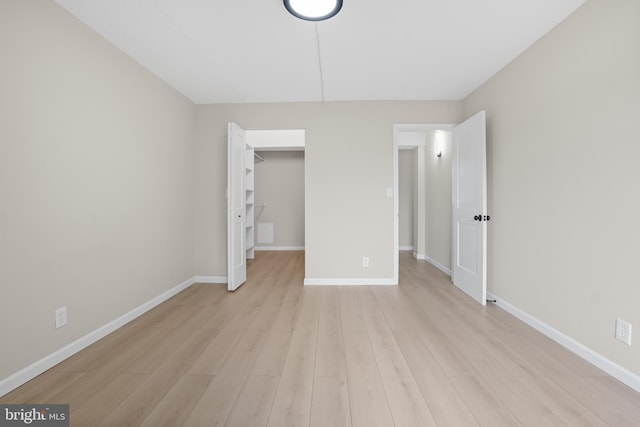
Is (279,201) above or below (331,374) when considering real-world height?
above

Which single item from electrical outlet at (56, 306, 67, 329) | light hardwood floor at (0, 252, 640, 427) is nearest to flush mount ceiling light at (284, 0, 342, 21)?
light hardwood floor at (0, 252, 640, 427)

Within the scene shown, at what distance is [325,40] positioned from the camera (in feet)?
7.29

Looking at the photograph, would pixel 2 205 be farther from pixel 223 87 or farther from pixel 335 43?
pixel 335 43

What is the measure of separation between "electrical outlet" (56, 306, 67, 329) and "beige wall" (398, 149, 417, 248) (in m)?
5.59

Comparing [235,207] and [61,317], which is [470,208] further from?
[61,317]

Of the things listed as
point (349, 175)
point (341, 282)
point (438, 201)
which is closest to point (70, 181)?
point (349, 175)

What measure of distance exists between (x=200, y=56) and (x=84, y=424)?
8.80 feet

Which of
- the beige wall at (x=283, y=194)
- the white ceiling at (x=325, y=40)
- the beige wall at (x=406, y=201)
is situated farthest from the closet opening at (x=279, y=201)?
the white ceiling at (x=325, y=40)

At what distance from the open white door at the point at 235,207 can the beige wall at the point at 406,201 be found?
3.89 meters

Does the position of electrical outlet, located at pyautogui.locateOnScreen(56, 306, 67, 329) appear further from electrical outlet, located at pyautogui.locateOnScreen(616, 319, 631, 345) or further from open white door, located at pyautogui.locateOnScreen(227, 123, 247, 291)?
electrical outlet, located at pyautogui.locateOnScreen(616, 319, 631, 345)

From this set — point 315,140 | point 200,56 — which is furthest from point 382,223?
point 200,56

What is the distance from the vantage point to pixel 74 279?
6.26 ft

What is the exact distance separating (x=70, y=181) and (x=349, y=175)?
8.82 feet

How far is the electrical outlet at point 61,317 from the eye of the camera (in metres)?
1.78
